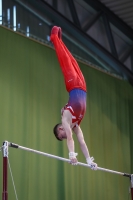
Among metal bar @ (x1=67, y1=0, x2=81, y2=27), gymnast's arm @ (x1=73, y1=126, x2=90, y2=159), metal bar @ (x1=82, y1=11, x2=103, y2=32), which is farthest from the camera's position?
metal bar @ (x1=82, y1=11, x2=103, y2=32)

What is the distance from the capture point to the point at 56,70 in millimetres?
7652

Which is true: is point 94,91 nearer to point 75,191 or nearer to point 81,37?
point 81,37

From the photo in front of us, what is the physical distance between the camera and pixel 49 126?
7.18m

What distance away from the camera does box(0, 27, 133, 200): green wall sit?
21.7ft

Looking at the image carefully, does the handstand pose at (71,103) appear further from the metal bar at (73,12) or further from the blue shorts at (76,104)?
the metal bar at (73,12)

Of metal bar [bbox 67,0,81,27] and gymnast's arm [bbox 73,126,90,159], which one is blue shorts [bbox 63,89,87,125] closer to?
gymnast's arm [bbox 73,126,90,159]

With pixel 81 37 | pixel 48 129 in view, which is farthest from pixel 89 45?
pixel 48 129

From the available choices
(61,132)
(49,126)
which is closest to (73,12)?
(49,126)

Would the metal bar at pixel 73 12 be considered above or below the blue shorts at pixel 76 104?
above

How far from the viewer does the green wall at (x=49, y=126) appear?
6.62m

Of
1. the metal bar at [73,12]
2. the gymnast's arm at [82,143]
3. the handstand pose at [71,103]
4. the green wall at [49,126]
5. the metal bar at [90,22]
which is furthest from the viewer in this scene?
the metal bar at [90,22]

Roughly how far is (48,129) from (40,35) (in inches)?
71.9

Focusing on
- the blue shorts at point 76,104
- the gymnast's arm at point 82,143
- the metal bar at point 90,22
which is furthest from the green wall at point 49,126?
the blue shorts at point 76,104

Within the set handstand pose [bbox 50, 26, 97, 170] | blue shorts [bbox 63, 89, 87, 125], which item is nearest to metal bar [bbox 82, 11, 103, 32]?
handstand pose [bbox 50, 26, 97, 170]
